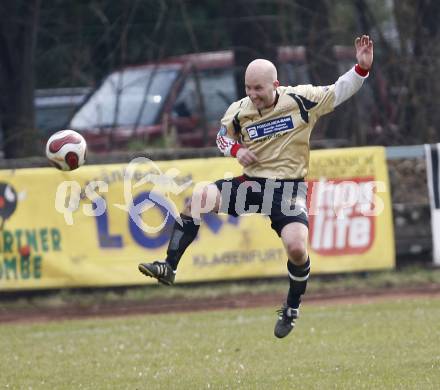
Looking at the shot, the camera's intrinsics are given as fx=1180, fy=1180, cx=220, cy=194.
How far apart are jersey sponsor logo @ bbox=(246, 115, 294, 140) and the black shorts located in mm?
319

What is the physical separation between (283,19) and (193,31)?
125cm

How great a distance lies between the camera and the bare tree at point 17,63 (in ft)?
50.0

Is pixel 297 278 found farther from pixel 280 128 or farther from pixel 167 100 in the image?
pixel 167 100

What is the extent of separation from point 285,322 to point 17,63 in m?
8.32

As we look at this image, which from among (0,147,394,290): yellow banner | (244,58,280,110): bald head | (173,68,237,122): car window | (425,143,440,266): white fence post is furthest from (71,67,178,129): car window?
(244,58,280,110): bald head

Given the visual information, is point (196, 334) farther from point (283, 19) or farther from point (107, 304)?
point (283, 19)

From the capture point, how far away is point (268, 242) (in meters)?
12.7

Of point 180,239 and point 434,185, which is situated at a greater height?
point 434,185

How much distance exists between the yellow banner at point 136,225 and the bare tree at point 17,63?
110 inches

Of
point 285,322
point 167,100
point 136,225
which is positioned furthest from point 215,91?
point 285,322

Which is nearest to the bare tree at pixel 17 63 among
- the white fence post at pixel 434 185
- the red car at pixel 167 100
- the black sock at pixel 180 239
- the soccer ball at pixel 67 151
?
the red car at pixel 167 100

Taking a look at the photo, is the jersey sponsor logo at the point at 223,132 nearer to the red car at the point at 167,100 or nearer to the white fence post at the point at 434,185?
the white fence post at the point at 434,185

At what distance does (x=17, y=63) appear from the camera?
15367 millimetres

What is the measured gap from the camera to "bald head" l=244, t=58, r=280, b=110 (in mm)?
7812
